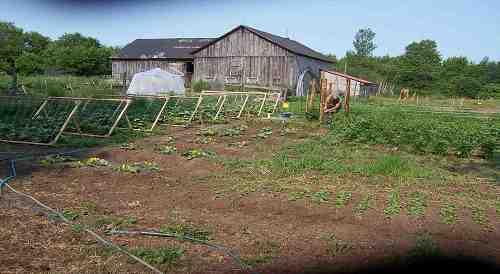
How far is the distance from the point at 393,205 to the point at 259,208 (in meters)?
1.50

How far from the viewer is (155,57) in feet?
107

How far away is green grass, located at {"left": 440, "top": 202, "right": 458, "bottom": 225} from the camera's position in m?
4.22

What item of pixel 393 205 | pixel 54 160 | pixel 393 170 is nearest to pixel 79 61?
pixel 54 160

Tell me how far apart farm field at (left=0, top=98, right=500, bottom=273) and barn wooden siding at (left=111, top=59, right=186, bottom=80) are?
82.9ft

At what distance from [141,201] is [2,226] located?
1.37 metres

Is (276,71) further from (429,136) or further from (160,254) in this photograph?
(160,254)

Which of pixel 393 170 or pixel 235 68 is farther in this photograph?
pixel 235 68

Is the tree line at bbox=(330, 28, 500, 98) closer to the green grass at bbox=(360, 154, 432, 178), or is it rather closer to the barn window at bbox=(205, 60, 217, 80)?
the barn window at bbox=(205, 60, 217, 80)

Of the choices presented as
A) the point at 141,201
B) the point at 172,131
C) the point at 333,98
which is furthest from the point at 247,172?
the point at 333,98

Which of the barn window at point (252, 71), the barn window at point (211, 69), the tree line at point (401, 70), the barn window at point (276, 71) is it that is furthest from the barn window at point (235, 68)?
the tree line at point (401, 70)

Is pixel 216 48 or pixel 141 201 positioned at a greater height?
pixel 216 48

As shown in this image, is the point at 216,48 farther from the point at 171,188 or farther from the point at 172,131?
the point at 171,188

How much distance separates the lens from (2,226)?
11.7 feet

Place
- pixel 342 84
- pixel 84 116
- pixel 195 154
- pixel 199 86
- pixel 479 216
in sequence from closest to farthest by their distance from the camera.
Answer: pixel 479 216 < pixel 195 154 < pixel 84 116 < pixel 199 86 < pixel 342 84
